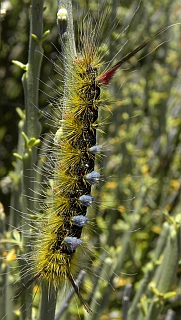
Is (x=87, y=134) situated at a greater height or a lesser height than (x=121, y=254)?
greater

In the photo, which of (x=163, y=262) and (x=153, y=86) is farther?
(x=153, y=86)

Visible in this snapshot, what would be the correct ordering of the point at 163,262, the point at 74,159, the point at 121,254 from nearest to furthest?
the point at 74,159 → the point at 163,262 → the point at 121,254

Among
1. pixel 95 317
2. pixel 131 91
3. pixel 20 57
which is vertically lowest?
pixel 95 317

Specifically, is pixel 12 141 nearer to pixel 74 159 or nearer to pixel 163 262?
pixel 163 262

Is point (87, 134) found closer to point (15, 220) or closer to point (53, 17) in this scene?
point (15, 220)

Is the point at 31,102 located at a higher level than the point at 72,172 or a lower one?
higher

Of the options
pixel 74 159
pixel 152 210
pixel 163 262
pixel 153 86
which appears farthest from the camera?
pixel 153 86

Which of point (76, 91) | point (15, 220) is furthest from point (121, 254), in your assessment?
point (76, 91)
